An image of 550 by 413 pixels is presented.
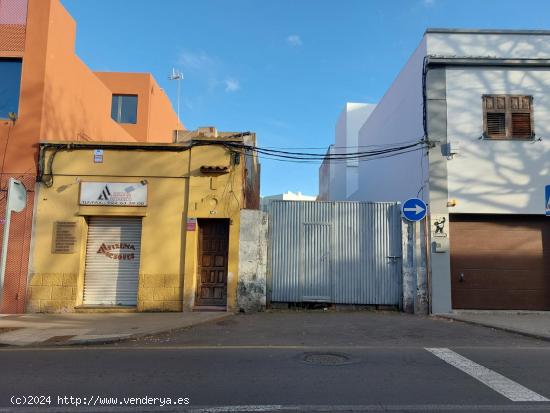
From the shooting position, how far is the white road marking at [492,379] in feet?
16.9

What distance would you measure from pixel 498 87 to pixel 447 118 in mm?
1776

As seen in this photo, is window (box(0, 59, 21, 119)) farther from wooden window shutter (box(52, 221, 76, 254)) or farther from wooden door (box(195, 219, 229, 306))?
wooden door (box(195, 219, 229, 306))

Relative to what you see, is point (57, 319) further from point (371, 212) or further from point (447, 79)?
point (447, 79)

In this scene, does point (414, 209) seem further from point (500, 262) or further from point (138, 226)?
A: point (138, 226)

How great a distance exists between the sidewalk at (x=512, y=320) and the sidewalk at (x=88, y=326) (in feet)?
20.7

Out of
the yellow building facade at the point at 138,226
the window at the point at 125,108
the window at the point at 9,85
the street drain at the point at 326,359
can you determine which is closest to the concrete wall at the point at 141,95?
the window at the point at 125,108

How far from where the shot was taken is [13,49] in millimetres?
12648

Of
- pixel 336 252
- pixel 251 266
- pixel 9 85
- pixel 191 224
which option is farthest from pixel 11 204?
pixel 336 252

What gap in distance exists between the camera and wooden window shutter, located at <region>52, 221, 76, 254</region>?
40.9 feet

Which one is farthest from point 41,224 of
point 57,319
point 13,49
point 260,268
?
point 260,268

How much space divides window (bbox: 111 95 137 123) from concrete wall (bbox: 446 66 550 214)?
58.5 feet

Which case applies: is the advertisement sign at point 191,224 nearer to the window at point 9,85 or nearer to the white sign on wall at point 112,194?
the white sign on wall at point 112,194

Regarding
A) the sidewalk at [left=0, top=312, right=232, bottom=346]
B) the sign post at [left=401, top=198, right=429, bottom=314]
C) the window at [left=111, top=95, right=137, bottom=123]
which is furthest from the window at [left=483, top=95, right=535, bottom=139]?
the window at [left=111, top=95, right=137, bottom=123]

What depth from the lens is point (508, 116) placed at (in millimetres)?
13297
